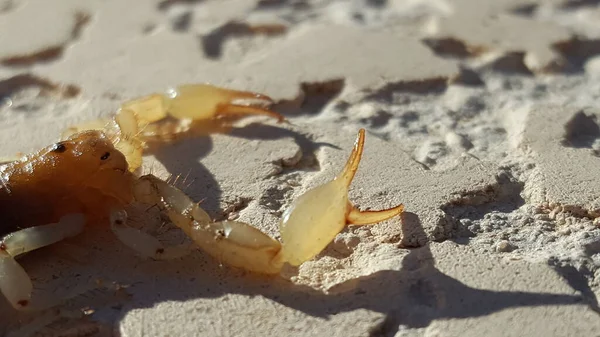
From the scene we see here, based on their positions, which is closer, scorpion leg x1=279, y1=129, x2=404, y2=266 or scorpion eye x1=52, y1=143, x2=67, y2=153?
scorpion leg x1=279, y1=129, x2=404, y2=266

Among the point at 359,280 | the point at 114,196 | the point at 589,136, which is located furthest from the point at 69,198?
the point at 589,136

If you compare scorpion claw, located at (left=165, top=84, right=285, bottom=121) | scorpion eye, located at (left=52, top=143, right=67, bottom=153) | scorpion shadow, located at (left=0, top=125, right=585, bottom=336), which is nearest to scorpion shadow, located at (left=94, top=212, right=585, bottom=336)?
scorpion shadow, located at (left=0, top=125, right=585, bottom=336)

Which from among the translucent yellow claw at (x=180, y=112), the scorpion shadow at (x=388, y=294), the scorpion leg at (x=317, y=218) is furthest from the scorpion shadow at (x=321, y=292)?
the translucent yellow claw at (x=180, y=112)

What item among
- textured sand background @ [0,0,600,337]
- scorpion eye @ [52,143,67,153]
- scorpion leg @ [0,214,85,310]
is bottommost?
textured sand background @ [0,0,600,337]

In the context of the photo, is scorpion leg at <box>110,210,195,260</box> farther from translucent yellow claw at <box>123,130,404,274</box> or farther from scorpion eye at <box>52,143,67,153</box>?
scorpion eye at <box>52,143,67,153</box>

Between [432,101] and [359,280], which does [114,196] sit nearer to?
[359,280]

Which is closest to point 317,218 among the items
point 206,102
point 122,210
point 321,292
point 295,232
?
point 295,232

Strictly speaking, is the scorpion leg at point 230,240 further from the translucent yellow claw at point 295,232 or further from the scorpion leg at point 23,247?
the scorpion leg at point 23,247

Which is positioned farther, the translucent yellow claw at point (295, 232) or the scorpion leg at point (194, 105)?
the scorpion leg at point (194, 105)
